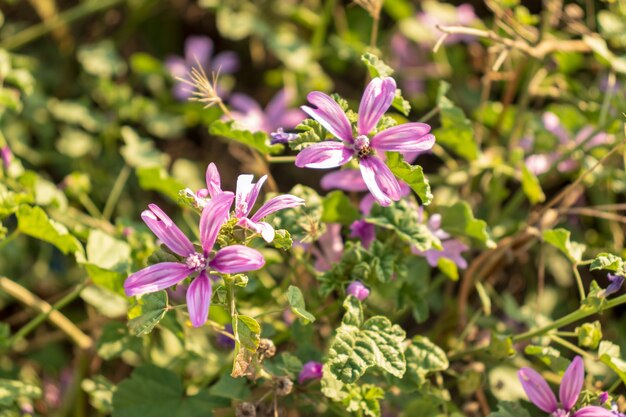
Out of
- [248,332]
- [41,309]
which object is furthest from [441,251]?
[41,309]

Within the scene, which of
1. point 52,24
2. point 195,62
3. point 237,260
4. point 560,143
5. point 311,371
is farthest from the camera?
point 195,62

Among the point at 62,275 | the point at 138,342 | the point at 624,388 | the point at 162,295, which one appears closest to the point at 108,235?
the point at 138,342

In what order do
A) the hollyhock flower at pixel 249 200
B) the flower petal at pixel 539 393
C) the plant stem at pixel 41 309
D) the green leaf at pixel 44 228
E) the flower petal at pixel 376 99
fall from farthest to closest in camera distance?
1. the plant stem at pixel 41 309
2. the green leaf at pixel 44 228
3. the flower petal at pixel 539 393
4. the flower petal at pixel 376 99
5. the hollyhock flower at pixel 249 200

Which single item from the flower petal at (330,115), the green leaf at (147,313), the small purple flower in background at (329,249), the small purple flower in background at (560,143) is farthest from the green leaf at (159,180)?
the small purple flower in background at (560,143)

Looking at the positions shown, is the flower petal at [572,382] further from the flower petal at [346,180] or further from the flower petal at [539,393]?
the flower petal at [346,180]

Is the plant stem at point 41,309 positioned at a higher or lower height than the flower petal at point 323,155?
lower

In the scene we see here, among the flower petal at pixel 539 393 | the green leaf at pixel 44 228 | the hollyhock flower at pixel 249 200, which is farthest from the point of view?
the green leaf at pixel 44 228

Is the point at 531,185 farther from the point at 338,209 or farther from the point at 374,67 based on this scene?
the point at 374,67

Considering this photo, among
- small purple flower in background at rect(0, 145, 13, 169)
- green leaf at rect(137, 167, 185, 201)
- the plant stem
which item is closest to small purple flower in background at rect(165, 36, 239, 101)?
green leaf at rect(137, 167, 185, 201)
